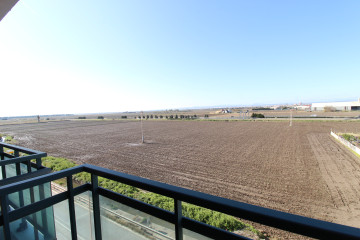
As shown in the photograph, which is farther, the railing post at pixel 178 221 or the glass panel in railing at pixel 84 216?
the glass panel in railing at pixel 84 216

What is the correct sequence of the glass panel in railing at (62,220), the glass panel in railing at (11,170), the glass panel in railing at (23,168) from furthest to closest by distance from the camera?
1. the glass panel in railing at (11,170)
2. the glass panel in railing at (23,168)
3. the glass panel in railing at (62,220)

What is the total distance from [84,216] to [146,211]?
82 centimetres

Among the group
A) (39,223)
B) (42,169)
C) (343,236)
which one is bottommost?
(39,223)

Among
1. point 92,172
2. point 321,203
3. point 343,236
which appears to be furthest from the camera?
point 321,203

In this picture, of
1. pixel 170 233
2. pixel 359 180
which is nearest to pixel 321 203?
pixel 359 180

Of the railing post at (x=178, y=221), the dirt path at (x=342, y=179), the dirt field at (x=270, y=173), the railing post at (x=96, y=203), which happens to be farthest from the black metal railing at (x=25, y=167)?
the dirt path at (x=342, y=179)

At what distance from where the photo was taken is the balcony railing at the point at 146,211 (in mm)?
771

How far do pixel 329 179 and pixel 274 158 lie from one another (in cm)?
374

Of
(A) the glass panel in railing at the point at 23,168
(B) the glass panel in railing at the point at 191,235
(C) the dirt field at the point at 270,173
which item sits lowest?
(C) the dirt field at the point at 270,173

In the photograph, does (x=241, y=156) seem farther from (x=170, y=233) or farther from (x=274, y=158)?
(x=170, y=233)

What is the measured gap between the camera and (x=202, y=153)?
46.7ft

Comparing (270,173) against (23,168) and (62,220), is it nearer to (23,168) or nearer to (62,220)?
(62,220)

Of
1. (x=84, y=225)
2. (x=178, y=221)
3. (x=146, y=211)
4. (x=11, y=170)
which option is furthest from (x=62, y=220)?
(x=11, y=170)

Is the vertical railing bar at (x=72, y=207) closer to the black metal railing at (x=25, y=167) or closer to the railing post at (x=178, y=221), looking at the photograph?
the black metal railing at (x=25, y=167)
